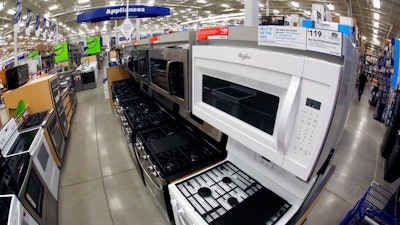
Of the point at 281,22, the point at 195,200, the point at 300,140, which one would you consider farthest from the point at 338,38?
the point at 195,200

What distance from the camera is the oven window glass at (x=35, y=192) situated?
66.1 inches

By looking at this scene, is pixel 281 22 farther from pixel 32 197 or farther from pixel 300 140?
pixel 32 197

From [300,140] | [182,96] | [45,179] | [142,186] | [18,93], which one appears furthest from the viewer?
[18,93]

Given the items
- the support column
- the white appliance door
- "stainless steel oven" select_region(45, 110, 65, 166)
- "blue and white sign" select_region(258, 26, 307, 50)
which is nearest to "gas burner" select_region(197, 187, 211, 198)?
"blue and white sign" select_region(258, 26, 307, 50)

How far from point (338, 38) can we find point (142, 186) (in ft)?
8.89

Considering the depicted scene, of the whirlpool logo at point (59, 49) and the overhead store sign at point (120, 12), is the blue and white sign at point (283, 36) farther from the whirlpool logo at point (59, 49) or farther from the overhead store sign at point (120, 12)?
the whirlpool logo at point (59, 49)

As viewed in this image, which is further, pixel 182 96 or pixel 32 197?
pixel 32 197

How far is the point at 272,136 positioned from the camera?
907mm

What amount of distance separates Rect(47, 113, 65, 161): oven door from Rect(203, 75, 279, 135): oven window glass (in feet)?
9.61

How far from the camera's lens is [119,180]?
286cm

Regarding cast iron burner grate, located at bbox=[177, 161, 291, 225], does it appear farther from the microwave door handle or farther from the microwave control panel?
the microwave door handle

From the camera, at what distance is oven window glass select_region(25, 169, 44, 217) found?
5.51 ft

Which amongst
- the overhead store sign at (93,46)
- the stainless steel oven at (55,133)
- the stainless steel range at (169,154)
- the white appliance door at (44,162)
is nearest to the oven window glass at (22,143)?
the white appliance door at (44,162)

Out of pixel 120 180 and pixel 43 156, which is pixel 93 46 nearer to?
pixel 43 156
